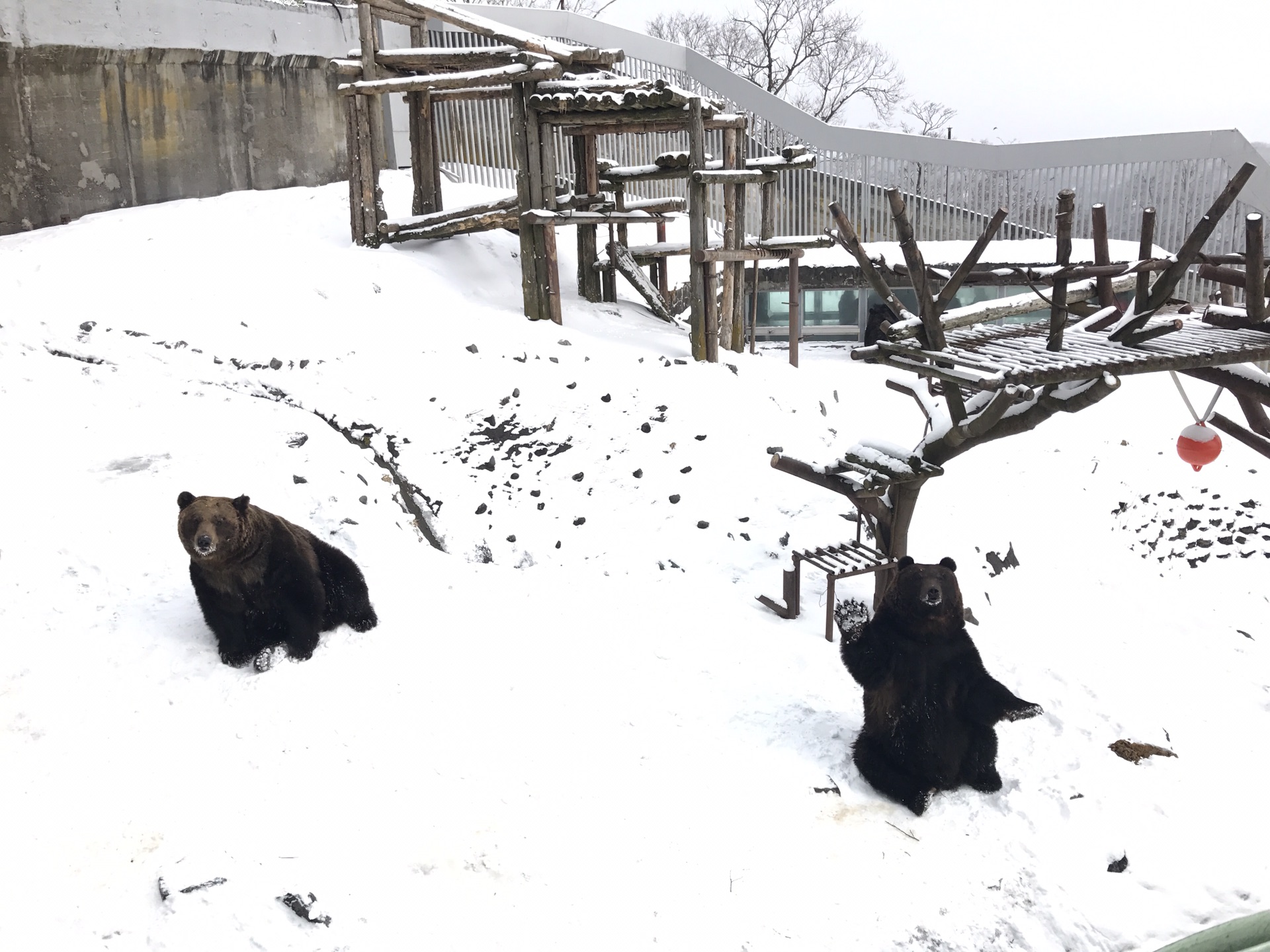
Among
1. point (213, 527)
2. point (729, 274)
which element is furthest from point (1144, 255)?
point (729, 274)

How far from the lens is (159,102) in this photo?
12.4 meters

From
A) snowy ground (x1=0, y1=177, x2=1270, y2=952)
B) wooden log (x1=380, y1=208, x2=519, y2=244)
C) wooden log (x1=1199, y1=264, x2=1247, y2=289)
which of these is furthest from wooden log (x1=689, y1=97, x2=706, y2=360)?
wooden log (x1=1199, y1=264, x2=1247, y2=289)

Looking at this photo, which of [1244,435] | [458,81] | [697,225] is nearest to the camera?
[1244,435]

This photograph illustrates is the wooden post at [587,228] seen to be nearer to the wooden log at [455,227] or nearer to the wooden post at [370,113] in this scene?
the wooden log at [455,227]

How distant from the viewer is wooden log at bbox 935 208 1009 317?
4.45 meters

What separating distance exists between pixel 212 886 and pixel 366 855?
1.98 ft

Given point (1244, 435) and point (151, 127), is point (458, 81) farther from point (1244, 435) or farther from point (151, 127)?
point (1244, 435)

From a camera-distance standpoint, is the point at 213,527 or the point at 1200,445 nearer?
the point at 213,527

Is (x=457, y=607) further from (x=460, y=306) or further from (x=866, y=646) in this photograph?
(x=460, y=306)

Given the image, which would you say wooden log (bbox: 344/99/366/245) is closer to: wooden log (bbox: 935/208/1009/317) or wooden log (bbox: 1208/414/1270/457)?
wooden log (bbox: 935/208/1009/317)

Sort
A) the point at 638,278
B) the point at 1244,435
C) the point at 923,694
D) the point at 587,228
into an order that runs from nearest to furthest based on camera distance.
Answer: the point at 923,694
the point at 1244,435
the point at 587,228
the point at 638,278

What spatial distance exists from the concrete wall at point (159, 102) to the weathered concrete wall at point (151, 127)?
0.01 meters

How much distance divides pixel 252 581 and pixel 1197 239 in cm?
495

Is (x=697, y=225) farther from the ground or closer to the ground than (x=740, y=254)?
farther from the ground
